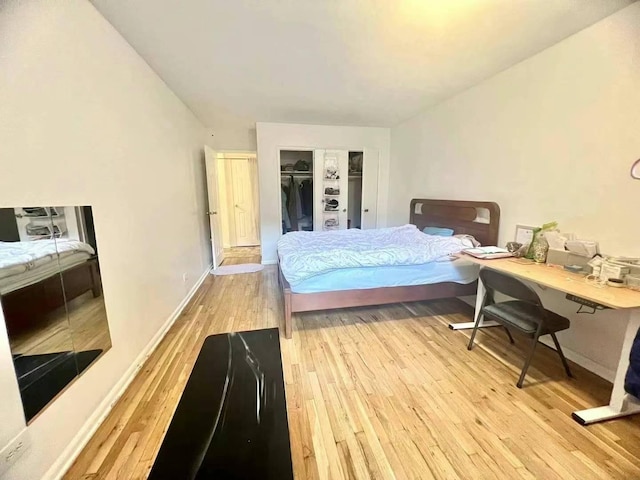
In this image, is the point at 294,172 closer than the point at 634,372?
No

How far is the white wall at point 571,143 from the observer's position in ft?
5.61

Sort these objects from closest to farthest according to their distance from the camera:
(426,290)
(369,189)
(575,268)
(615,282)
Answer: (615,282)
(575,268)
(426,290)
(369,189)

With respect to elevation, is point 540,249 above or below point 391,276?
above

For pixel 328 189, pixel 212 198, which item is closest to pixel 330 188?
pixel 328 189

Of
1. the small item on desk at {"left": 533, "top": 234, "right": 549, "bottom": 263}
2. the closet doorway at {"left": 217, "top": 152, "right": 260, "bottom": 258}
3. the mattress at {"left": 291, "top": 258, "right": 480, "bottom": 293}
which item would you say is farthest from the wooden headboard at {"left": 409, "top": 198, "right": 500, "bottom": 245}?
the closet doorway at {"left": 217, "top": 152, "right": 260, "bottom": 258}

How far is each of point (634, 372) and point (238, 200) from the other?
20.0ft

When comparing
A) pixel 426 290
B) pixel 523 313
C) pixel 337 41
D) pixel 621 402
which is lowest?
pixel 621 402

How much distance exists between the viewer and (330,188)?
475 cm

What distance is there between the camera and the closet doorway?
5.87 meters

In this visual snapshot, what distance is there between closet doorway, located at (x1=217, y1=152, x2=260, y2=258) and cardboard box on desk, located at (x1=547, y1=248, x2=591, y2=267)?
502 cm

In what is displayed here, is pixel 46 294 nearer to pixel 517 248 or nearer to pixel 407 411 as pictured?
pixel 407 411

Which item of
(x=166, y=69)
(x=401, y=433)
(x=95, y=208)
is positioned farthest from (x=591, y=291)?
(x=166, y=69)

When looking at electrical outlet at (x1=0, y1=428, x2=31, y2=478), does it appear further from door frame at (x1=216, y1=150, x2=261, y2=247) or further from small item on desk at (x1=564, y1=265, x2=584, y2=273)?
door frame at (x1=216, y1=150, x2=261, y2=247)

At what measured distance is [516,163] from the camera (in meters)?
2.43
